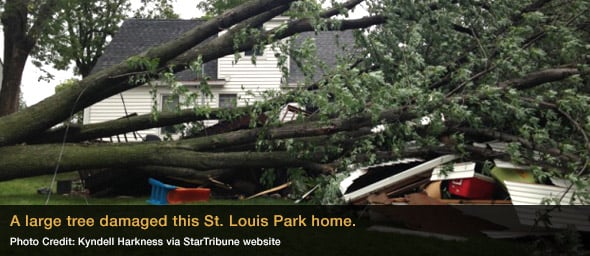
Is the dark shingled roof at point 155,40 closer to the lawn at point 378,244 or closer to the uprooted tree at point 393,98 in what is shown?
the uprooted tree at point 393,98

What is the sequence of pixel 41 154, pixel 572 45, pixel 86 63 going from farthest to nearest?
pixel 86 63, pixel 41 154, pixel 572 45

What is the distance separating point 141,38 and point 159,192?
12.8 metres

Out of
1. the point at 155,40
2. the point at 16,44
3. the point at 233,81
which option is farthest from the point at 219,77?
the point at 16,44

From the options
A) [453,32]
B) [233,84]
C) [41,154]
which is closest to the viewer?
[41,154]

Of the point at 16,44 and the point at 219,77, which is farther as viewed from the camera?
the point at 16,44

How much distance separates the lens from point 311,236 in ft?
17.3

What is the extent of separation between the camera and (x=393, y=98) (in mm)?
5680

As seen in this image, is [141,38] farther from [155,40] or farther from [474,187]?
[474,187]

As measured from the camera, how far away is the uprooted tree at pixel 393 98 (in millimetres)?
5684

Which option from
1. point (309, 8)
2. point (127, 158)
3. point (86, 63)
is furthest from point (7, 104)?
point (309, 8)

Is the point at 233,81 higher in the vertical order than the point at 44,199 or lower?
higher

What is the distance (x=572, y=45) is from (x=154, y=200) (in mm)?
6168

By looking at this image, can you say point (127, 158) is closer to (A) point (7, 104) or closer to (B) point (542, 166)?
(B) point (542, 166)

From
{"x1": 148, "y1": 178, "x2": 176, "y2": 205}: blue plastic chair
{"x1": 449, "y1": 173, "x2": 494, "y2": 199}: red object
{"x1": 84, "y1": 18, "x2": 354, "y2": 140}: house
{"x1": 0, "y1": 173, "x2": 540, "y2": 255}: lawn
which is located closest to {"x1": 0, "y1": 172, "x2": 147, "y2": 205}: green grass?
{"x1": 148, "y1": 178, "x2": 176, "y2": 205}: blue plastic chair
